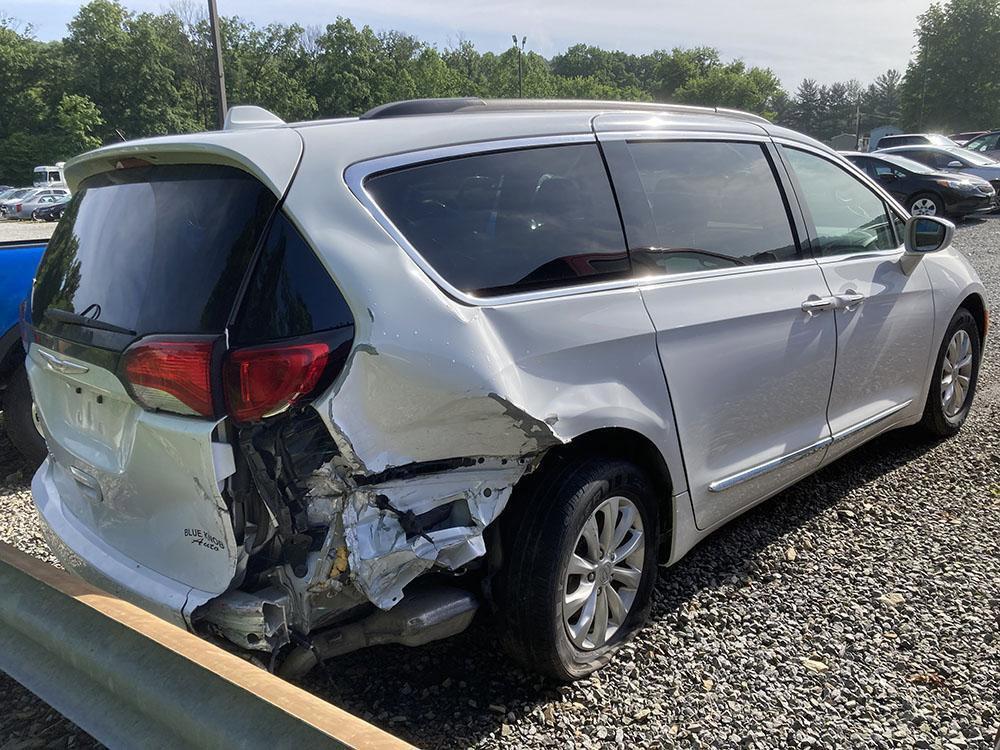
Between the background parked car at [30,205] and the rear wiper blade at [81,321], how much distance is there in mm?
40024

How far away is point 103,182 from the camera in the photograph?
2693 millimetres

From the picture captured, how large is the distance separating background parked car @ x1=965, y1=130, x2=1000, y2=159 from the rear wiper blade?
2557 cm

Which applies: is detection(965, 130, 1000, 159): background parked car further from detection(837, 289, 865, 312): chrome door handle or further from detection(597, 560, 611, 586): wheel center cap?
detection(597, 560, 611, 586): wheel center cap

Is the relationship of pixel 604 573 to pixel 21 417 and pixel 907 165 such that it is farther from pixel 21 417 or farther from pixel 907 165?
pixel 907 165

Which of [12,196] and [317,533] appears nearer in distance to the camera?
[317,533]

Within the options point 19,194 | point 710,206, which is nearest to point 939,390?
point 710,206

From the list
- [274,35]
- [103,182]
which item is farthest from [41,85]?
[103,182]

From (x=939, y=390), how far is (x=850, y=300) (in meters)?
1.39

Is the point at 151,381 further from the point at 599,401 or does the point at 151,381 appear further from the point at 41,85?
the point at 41,85

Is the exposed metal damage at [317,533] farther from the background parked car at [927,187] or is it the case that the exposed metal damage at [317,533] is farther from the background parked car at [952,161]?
→ the background parked car at [952,161]

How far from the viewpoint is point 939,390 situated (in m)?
4.57

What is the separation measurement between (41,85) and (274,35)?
20.5 metres

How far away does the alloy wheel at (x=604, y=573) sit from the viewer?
263 cm

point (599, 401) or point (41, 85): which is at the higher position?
point (41, 85)
